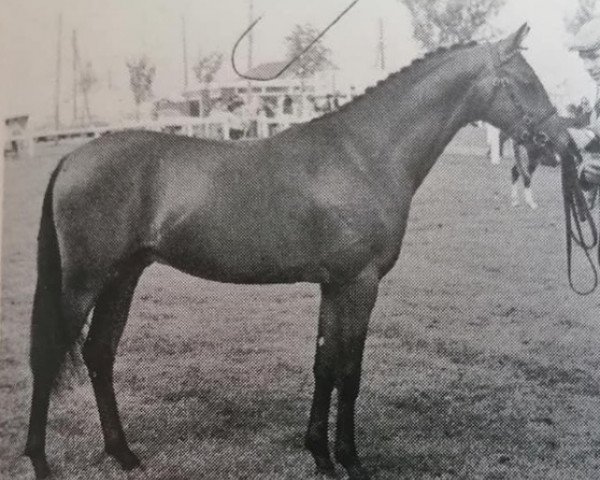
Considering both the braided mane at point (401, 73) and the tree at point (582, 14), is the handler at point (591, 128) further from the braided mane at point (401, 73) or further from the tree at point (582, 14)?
the braided mane at point (401, 73)

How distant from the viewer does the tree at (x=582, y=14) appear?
6.61 feet

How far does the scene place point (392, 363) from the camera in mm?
1857

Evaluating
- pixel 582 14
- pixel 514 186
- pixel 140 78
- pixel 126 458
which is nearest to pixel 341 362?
pixel 126 458

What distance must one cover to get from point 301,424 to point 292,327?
26 cm

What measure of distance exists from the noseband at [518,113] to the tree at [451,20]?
5.4 inches

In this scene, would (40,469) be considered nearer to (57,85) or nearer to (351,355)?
(351,355)

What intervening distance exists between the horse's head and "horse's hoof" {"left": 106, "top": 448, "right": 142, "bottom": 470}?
4.27 ft

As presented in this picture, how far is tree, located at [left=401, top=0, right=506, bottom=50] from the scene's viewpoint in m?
1.94

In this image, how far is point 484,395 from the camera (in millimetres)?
1896

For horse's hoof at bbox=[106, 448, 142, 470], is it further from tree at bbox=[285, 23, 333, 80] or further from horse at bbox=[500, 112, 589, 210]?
horse at bbox=[500, 112, 589, 210]

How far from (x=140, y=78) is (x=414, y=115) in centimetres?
77

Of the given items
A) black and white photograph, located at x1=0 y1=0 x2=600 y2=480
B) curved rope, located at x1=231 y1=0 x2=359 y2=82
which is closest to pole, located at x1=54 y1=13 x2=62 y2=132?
black and white photograph, located at x1=0 y1=0 x2=600 y2=480


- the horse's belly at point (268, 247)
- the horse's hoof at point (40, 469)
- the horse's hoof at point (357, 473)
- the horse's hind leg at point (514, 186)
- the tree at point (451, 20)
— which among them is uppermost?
the tree at point (451, 20)

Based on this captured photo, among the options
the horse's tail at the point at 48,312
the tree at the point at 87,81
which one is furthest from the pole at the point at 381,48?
the horse's tail at the point at 48,312
